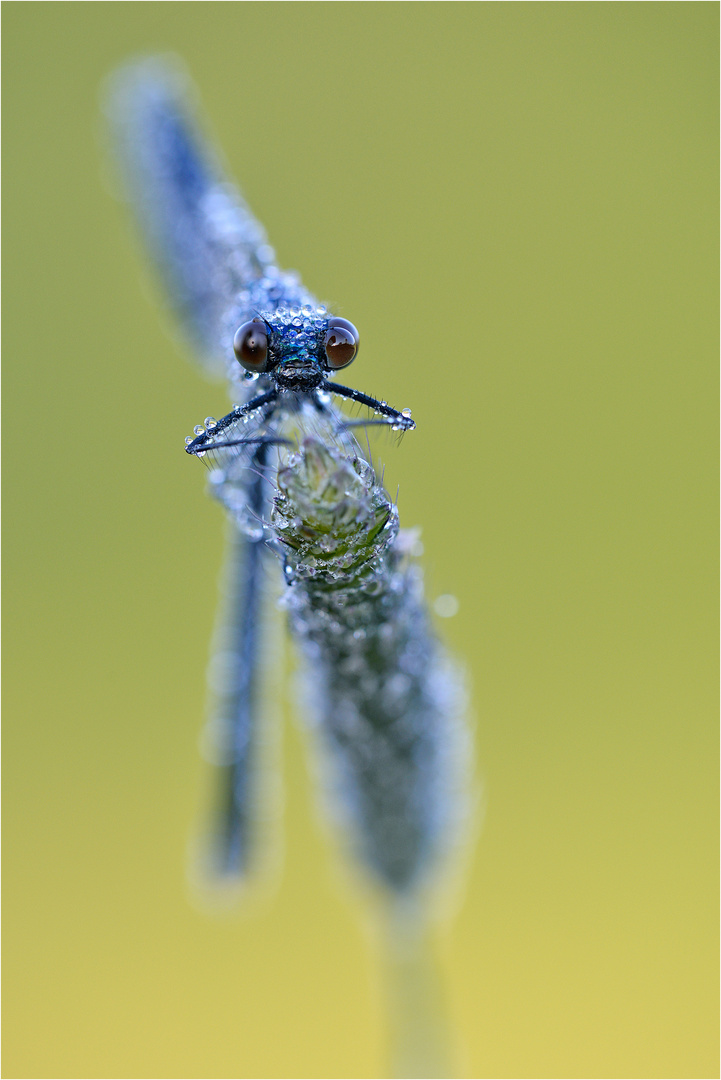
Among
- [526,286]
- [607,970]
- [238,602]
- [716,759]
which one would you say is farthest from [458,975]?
[526,286]

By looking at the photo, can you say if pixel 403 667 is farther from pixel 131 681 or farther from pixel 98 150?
pixel 98 150

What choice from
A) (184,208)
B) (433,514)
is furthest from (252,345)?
A: (433,514)

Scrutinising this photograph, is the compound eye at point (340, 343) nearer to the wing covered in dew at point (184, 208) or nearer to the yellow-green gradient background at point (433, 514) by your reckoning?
the wing covered in dew at point (184, 208)

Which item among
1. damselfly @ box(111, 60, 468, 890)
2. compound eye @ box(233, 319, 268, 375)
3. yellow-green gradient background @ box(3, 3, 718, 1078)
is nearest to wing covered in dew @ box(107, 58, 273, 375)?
damselfly @ box(111, 60, 468, 890)

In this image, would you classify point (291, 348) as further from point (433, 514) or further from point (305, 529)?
point (433, 514)

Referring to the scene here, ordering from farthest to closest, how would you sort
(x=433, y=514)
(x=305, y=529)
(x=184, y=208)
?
(x=433, y=514) → (x=184, y=208) → (x=305, y=529)

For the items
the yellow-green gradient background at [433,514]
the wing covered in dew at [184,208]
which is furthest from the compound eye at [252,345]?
the yellow-green gradient background at [433,514]

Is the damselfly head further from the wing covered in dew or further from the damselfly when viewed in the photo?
the wing covered in dew
